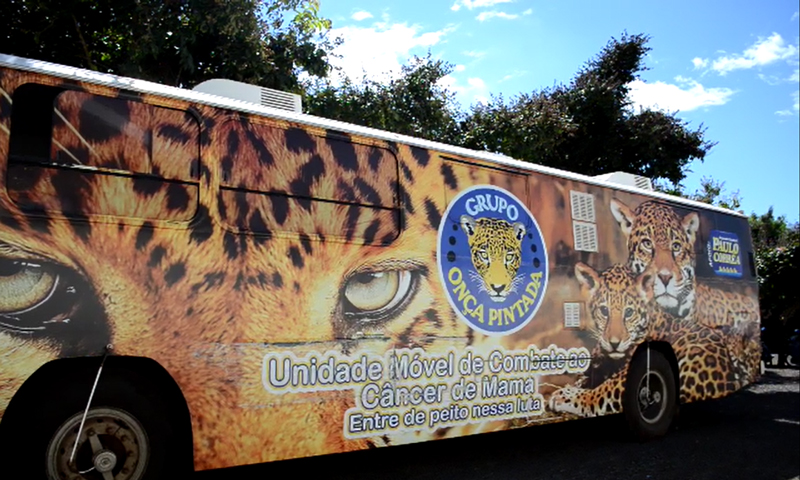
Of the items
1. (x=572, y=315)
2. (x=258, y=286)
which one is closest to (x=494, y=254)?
(x=572, y=315)

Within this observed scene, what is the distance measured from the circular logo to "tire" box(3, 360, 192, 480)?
8.46ft

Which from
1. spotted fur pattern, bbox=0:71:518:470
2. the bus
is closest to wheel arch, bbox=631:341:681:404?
the bus

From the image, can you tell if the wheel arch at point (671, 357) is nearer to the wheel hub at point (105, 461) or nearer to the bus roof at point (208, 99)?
the bus roof at point (208, 99)

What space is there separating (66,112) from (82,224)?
2.32ft

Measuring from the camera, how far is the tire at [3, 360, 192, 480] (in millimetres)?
3797

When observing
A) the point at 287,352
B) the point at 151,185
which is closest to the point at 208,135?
the point at 151,185

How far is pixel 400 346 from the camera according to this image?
538 centimetres

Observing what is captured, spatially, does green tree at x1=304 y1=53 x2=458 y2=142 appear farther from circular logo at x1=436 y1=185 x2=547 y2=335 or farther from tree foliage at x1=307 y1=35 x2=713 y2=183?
circular logo at x1=436 y1=185 x2=547 y2=335

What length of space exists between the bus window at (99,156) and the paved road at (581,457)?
280cm

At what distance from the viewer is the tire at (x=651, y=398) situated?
25.1ft

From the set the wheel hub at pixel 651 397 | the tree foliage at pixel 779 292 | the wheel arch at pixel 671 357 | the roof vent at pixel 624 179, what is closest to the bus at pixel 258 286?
the wheel hub at pixel 651 397

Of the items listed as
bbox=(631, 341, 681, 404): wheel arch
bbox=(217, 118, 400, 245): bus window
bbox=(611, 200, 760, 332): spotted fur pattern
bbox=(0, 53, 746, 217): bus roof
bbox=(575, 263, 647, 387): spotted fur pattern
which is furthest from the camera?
bbox=(631, 341, 681, 404): wheel arch

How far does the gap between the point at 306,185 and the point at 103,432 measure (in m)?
2.15

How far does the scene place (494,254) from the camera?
6219 millimetres
